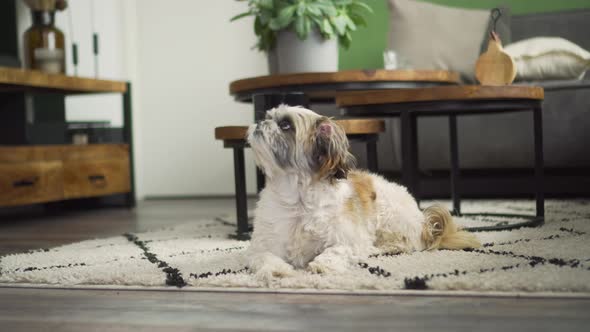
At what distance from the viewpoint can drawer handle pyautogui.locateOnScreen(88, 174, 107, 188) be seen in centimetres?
436

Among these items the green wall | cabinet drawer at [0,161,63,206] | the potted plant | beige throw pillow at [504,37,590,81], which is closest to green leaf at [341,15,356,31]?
the potted plant

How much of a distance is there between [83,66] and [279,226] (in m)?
3.68

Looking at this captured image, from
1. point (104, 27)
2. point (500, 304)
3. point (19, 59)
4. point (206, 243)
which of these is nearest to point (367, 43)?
point (104, 27)

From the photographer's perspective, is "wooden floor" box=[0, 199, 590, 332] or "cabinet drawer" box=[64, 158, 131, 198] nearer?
"wooden floor" box=[0, 199, 590, 332]

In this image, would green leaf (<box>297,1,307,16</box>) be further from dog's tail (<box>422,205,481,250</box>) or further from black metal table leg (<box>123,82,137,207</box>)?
black metal table leg (<box>123,82,137,207</box>)

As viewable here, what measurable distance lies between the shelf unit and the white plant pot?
1566 millimetres

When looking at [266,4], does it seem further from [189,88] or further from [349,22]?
[189,88]

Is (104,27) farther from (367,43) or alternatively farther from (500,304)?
(500,304)

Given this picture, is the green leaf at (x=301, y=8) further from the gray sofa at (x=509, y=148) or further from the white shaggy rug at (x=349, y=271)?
the gray sofa at (x=509, y=148)

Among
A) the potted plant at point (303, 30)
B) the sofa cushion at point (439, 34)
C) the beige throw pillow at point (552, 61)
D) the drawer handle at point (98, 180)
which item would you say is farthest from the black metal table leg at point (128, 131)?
the beige throw pillow at point (552, 61)

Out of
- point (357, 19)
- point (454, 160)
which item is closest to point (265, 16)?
point (357, 19)

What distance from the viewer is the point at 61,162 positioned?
161 inches

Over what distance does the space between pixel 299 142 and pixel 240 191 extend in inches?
33.3

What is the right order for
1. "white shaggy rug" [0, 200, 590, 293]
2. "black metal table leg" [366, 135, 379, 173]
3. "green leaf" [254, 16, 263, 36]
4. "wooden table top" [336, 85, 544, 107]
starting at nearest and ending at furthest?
"white shaggy rug" [0, 200, 590, 293]
"wooden table top" [336, 85, 544, 107]
"black metal table leg" [366, 135, 379, 173]
"green leaf" [254, 16, 263, 36]
